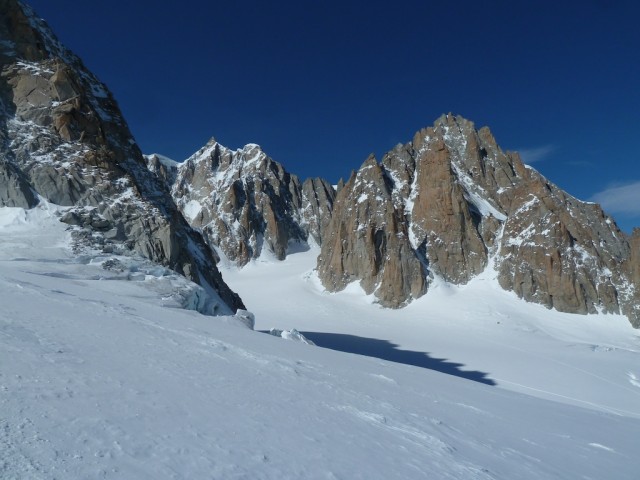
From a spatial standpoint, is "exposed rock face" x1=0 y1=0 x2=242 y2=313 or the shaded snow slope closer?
"exposed rock face" x1=0 y1=0 x2=242 y2=313

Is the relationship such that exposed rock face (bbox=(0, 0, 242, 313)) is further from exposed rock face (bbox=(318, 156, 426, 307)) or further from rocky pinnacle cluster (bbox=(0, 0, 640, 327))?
exposed rock face (bbox=(318, 156, 426, 307))

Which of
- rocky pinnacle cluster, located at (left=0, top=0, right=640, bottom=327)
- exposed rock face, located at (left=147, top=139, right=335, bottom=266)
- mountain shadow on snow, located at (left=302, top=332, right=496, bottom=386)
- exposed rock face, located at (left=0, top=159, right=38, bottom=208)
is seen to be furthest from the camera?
exposed rock face, located at (left=147, top=139, right=335, bottom=266)

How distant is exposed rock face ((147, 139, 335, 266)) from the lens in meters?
109

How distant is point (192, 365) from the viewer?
353 inches

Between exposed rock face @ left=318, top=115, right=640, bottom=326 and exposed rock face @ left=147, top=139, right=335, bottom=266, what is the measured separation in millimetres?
29901

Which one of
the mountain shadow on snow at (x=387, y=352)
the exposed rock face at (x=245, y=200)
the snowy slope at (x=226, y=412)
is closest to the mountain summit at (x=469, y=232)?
the mountain shadow on snow at (x=387, y=352)

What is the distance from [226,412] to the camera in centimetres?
677

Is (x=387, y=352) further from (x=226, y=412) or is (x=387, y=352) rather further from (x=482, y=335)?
(x=226, y=412)

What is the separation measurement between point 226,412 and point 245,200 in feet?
361

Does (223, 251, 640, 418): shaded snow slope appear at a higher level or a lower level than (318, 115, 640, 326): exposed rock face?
lower

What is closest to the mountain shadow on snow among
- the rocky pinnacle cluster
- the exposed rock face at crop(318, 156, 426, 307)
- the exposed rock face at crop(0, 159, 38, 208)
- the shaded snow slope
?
the shaded snow slope

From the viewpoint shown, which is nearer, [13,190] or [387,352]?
[13,190]

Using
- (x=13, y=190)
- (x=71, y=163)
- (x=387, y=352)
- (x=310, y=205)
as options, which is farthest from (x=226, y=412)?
(x=310, y=205)

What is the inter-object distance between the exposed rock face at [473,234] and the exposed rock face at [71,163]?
4222 centimetres
